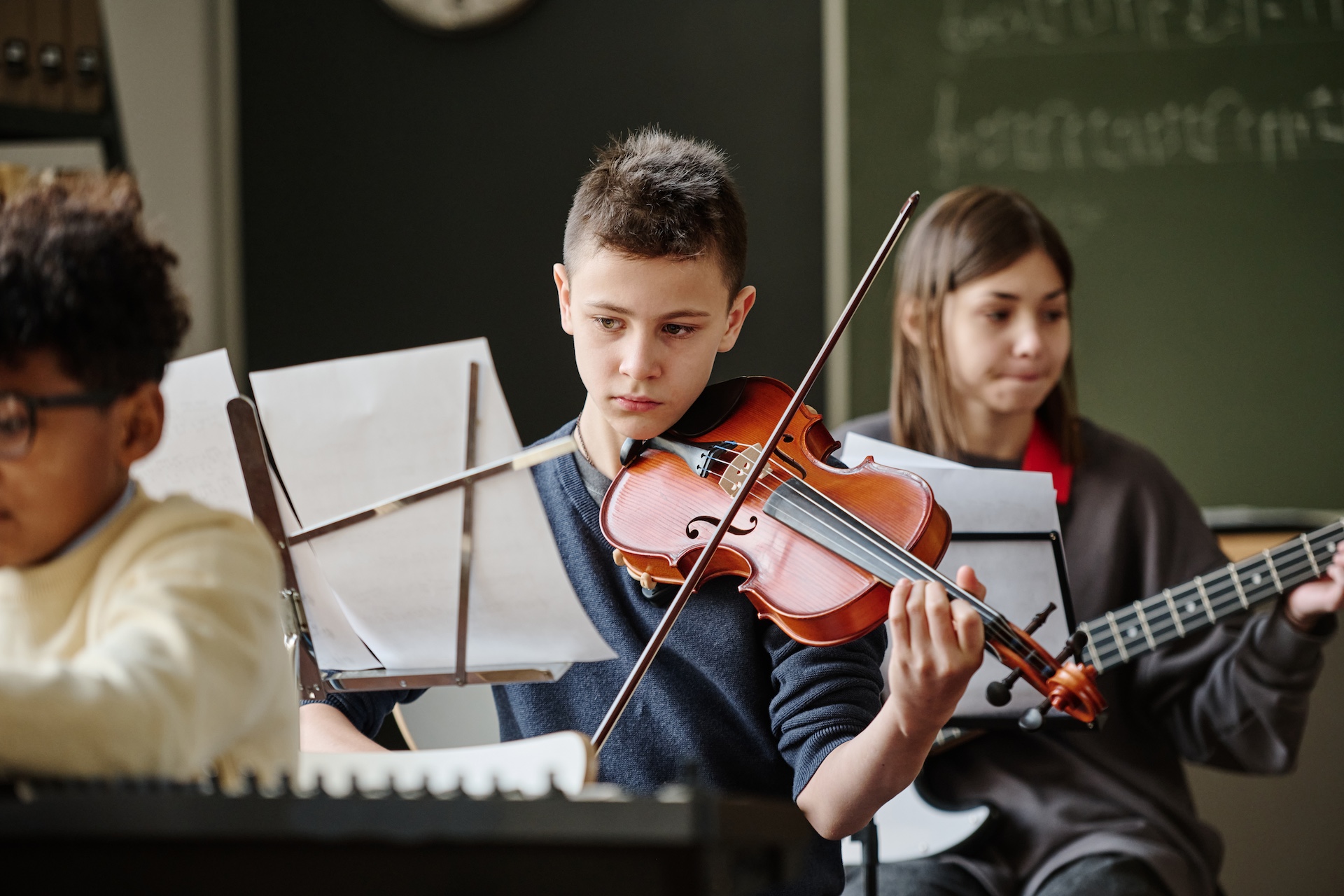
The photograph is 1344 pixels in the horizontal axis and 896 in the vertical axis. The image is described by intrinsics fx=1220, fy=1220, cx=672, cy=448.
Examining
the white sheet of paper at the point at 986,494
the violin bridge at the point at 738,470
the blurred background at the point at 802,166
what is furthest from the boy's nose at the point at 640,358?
the blurred background at the point at 802,166

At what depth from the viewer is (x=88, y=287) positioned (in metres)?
0.63

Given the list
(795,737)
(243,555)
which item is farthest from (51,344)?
(795,737)

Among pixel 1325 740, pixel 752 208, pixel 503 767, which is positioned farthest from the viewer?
pixel 752 208

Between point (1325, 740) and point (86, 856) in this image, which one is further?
point (1325, 740)

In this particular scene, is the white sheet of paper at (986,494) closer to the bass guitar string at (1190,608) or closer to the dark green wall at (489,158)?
the bass guitar string at (1190,608)

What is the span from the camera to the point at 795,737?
99cm

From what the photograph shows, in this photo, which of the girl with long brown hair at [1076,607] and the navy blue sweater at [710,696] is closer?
the navy blue sweater at [710,696]

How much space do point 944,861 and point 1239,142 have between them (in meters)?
1.43

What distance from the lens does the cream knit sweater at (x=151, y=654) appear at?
Result: 20.0 inches

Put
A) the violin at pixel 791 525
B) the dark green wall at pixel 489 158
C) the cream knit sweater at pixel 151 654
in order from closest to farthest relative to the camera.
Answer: the cream knit sweater at pixel 151 654
the violin at pixel 791 525
the dark green wall at pixel 489 158

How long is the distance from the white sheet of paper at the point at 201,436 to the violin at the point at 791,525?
323mm

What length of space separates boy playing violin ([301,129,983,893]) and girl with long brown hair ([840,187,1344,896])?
1.22 ft

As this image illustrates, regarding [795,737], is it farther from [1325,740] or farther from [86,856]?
[1325,740]

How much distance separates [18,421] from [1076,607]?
118 cm
